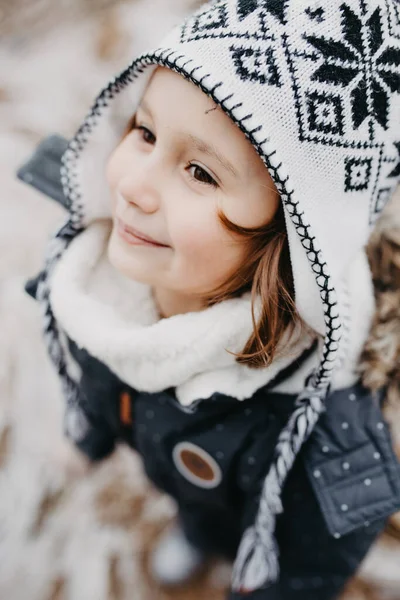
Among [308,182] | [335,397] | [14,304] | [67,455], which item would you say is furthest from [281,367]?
[14,304]

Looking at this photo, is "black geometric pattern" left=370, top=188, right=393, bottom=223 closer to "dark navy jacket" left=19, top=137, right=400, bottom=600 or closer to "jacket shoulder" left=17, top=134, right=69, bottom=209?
"dark navy jacket" left=19, top=137, right=400, bottom=600

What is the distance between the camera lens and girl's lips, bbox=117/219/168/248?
2.43 ft

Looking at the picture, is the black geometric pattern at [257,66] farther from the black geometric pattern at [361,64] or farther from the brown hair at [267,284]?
the brown hair at [267,284]

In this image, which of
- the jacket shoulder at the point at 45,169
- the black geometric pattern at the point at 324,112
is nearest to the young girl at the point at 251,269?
the black geometric pattern at the point at 324,112

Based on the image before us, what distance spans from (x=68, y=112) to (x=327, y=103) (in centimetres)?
198

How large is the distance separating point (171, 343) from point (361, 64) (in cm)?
44

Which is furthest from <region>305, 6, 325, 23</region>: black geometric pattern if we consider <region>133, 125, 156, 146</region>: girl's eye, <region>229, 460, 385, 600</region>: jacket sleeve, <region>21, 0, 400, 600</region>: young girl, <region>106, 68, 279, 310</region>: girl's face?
<region>229, 460, 385, 600</region>: jacket sleeve

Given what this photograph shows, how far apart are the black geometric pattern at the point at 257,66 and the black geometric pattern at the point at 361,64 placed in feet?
0.15

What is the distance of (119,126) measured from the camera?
2.89 ft

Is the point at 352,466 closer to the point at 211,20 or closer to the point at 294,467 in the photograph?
the point at 294,467

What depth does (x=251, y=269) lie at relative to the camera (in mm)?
757

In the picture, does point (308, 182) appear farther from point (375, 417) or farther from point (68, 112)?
point (68, 112)

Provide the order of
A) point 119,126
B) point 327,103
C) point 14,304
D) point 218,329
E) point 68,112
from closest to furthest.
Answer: point 327,103 < point 218,329 < point 119,126 < point 14,304 < point 68,112

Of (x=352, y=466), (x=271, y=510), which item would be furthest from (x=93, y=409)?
(x=352, y=466)
